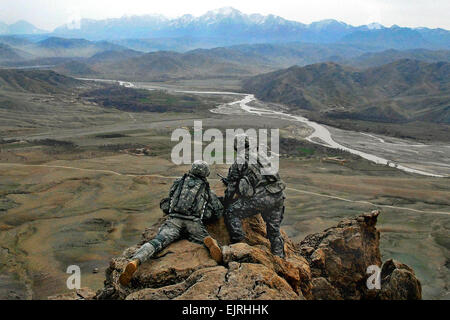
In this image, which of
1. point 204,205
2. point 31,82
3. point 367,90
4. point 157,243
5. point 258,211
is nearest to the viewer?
point 157,243

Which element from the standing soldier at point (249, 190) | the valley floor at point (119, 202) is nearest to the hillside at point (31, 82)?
the valley floor at point (119, 202)

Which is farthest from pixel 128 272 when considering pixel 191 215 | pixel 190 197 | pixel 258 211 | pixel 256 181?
pixel 256 181

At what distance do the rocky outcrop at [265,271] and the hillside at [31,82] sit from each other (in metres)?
88.9

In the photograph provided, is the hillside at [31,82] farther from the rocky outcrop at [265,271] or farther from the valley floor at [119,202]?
the rocky outcrop at [265,271]

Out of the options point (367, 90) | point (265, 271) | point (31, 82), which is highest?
point (31, 82)

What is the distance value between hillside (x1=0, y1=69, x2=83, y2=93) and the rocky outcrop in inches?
3501

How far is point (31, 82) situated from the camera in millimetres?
89125

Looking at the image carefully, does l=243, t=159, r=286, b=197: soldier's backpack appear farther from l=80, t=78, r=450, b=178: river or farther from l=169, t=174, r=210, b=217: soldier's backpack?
l=80, t=78, r=450, b=178: river

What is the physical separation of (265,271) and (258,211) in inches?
84.1

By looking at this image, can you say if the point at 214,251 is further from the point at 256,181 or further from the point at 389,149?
the point at 389,149

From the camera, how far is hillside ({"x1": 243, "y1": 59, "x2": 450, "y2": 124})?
77.4 metres

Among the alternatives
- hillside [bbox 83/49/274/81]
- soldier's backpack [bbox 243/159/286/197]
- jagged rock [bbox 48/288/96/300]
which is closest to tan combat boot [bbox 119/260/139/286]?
jagged rock [bbox 48/288/96/300]

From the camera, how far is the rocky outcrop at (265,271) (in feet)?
17.9

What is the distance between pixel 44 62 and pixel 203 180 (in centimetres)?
20794
